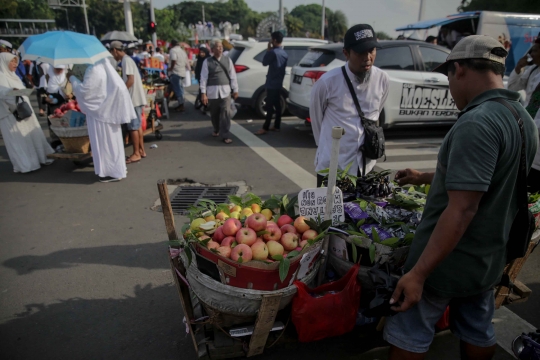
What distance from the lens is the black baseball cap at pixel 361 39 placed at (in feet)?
9.53

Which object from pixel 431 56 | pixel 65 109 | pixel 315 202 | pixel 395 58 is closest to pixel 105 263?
pixel 315 202

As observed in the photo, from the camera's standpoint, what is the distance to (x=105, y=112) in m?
5.57

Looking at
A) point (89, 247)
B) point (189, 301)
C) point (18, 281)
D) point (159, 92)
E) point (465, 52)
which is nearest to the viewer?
point (465, 52)

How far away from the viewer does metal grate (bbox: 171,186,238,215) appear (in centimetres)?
504

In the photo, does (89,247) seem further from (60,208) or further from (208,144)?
(208,144)

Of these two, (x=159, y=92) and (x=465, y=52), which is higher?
(x=465, y=52)

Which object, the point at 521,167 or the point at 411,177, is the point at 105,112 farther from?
the point at 521,167

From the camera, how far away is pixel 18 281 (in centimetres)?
344

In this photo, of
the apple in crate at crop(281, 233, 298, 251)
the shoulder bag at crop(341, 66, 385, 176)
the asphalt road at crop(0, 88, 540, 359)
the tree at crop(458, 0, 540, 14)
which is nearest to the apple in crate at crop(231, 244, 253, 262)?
the apple in crate at crop(281, 233, 298, 251)

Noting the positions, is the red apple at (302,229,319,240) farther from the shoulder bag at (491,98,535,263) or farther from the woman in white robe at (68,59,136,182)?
the woman in white robe at (68,59,136,182)

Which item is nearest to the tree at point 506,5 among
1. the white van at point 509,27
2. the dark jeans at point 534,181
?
the white van at point 509,27

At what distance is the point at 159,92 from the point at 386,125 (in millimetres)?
5270

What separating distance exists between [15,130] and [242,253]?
19.2 feet

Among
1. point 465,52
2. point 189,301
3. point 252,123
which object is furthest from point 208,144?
point 465,52
